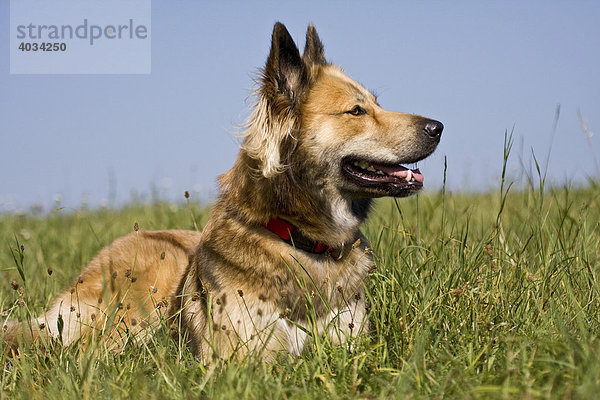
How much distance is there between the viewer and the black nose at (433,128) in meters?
3.22

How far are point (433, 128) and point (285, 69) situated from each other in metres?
0.94

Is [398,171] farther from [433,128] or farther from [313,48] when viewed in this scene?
[313,48]

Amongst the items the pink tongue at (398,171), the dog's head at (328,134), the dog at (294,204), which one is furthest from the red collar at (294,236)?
the pink tongue at (398,171)

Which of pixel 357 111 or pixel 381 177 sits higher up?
pixel 357 111

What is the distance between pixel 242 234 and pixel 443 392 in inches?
55.8

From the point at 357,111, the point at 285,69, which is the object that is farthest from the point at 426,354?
the point at 285,69

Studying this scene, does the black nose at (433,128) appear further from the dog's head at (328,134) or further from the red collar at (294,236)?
the red collar at (294,236)

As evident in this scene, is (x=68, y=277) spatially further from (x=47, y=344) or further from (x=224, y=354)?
(x=224, y=354)

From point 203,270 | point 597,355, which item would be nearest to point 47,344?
point 203,270

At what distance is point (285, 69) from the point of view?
313cm

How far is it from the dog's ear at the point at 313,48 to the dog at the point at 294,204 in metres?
0.26

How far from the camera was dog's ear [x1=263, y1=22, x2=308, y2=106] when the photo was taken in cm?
304

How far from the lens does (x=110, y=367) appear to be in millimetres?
2525

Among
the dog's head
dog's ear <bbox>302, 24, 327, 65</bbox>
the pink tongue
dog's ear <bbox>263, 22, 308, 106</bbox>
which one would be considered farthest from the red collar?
dog's ear <bbox>302, 24, 327, 65</bbox>
